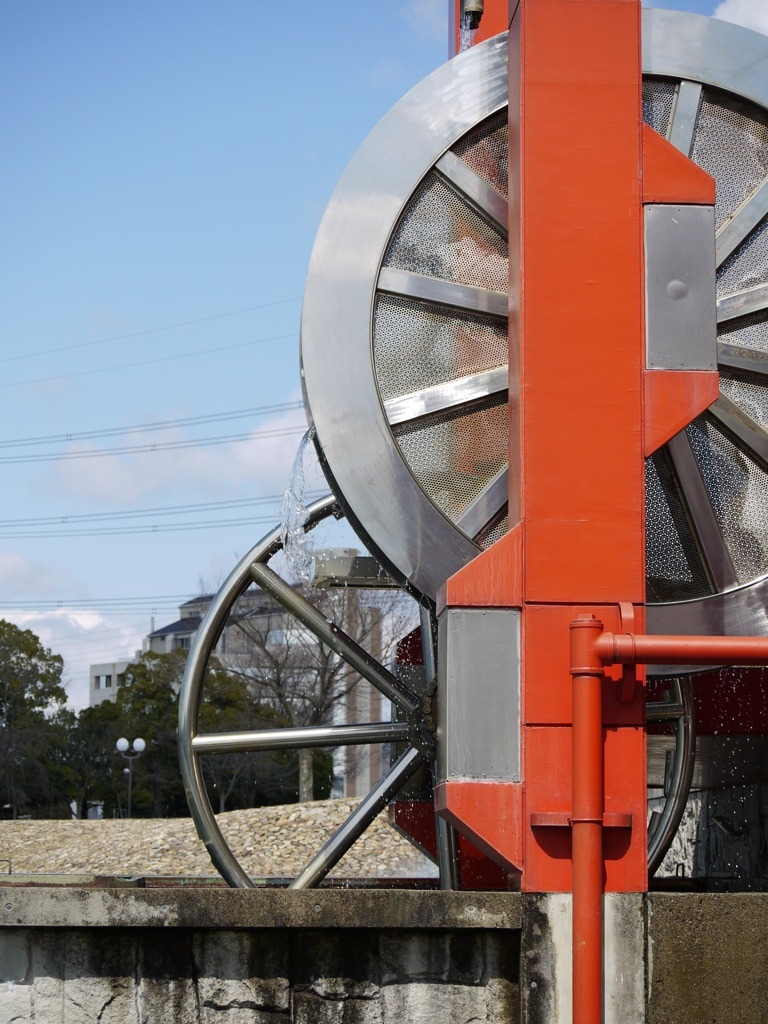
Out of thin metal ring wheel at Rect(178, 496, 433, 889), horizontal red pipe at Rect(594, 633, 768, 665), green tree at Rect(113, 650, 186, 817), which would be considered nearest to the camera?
horizontal red pipe at Rect(594, 633, 768, 665)

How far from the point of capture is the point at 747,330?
5434mm

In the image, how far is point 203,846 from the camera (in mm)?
21188

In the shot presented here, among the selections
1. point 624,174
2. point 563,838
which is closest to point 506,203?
point 624,174

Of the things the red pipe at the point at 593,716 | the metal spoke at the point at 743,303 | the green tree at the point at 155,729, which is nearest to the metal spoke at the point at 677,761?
the metal spoke at the point at 743,303

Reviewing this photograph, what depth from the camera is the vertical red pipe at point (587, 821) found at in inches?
143

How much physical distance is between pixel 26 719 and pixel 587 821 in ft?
123

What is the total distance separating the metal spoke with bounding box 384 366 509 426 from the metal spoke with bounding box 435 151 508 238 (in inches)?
24.5

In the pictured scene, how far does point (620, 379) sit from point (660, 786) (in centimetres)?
587

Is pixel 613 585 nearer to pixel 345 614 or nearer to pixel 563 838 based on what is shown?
pixel 563 838

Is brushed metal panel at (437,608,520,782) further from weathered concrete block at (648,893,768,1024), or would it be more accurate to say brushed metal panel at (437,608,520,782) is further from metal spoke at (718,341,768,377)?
metal spoke at (718,341,768,377)

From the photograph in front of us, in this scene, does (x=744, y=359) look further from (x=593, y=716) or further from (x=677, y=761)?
(x=677, y=761)

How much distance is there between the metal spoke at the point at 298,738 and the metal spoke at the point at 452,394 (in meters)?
2.10

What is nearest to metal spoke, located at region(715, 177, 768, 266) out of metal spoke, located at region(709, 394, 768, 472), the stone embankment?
→ metal spoke, located at region(709, 394, 768, 472)

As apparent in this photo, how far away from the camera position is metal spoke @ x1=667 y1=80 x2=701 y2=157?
542cm
